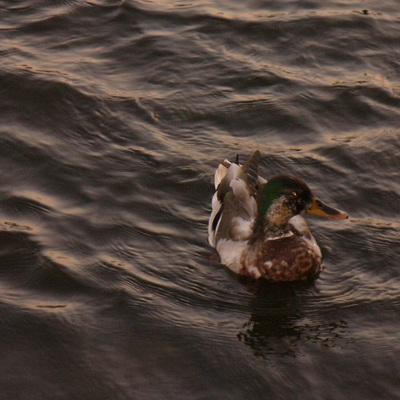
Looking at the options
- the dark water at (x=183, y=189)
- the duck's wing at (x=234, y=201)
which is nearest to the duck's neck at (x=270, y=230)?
the duck's wing at (x=234, y=201)

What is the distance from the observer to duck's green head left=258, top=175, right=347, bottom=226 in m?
10.4

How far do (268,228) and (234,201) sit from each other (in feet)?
1.53

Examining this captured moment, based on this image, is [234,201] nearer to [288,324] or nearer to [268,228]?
[268,228]

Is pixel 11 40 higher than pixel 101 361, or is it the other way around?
pixel 11 40

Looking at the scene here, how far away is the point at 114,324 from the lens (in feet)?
30.0

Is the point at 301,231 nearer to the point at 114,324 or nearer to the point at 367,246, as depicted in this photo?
the point at 367,246

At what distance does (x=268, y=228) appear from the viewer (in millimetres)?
10711

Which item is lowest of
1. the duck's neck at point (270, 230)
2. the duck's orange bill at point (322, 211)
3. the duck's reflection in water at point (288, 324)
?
the duck's reflection in water at point (288, 324)

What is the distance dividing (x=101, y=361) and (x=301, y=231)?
2884mm

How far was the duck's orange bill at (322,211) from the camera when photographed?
10.4m

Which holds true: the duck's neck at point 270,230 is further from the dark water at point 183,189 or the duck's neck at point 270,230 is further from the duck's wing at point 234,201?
the dark water at point 183,189

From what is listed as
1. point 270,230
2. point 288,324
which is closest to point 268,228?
point 270,230

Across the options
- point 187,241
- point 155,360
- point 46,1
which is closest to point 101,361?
point 155,360

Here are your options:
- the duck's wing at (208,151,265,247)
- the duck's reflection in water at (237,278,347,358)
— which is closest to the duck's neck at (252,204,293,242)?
the duck's wing at (208,151,265,247)
